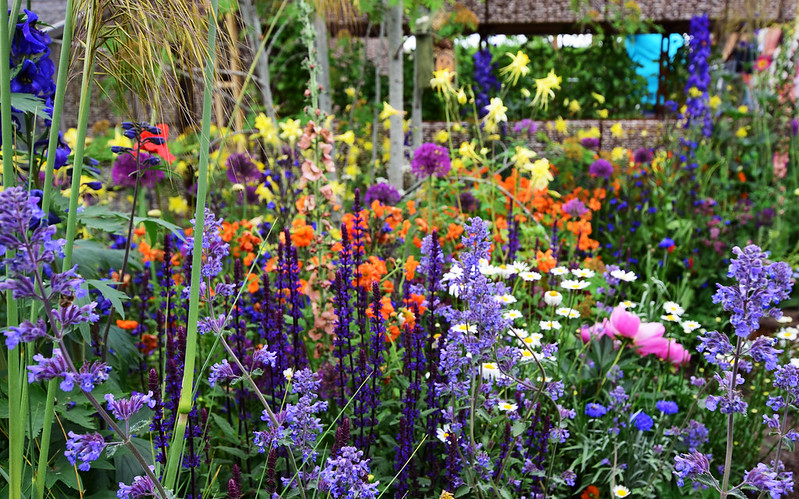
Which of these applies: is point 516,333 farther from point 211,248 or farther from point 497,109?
point 497,109

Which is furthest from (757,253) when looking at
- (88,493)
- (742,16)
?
(742,16)

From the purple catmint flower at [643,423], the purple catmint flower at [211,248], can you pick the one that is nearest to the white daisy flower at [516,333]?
the purple catmint flower at [643,423]

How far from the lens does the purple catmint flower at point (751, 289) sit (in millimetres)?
1354

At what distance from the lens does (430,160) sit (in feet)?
11.3

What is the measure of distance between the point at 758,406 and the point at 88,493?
2.50 metres

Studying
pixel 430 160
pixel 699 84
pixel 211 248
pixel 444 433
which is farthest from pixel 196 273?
pixel 699 84

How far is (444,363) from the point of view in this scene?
168 centimetres

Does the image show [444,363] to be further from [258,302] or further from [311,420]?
[258,302]

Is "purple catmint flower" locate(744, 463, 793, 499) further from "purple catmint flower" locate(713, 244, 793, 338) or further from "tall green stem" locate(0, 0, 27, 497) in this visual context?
"tall green stem" locate(0, 0, 27, 497)

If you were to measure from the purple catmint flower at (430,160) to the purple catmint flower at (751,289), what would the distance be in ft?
7.21

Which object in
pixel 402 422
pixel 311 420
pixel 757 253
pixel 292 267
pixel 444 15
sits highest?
pixel 444 15

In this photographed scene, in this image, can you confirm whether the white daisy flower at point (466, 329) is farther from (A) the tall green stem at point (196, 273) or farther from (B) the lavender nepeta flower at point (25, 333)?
(B) the lavender nepeta flower at point (25, 333)

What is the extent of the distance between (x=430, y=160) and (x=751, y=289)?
224 cm

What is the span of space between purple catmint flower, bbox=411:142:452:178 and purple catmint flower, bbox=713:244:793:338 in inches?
86.5
